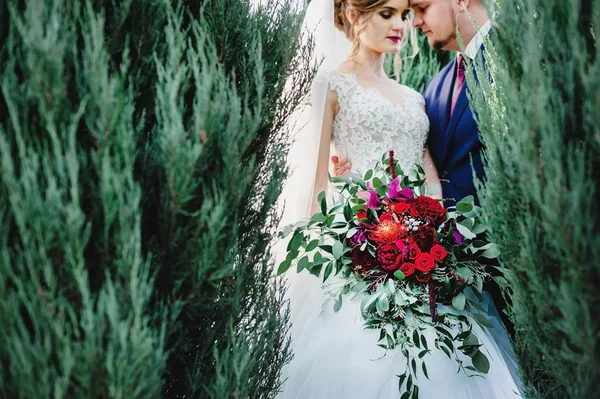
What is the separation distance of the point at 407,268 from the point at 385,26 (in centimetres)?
204

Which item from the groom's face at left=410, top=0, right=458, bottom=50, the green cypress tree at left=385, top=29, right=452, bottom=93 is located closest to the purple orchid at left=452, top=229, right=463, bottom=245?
the groom's face at left=410, top=0, right=458, bottom=50

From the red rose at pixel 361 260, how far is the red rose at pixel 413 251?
0.20 metres

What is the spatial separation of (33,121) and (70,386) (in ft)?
2.76

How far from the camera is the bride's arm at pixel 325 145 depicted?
3448 millimetres

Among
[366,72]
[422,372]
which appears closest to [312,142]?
[366,72]

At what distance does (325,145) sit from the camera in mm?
3551

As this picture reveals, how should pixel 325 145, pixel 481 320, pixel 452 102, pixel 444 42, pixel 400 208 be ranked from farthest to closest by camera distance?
1. pixel 444 42
2. pixel 452 102
3. pixel 325 145
4. pixel 400 208
5. pixel 481 320

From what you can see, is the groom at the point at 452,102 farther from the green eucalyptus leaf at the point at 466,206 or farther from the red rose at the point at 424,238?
the red rose at the point at 424,238

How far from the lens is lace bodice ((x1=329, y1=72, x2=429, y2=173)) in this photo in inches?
143

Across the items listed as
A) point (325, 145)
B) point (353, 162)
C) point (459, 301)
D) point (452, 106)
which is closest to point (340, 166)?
point (353, 162)

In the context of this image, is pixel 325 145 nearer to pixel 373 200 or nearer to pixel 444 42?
pixel 373 200

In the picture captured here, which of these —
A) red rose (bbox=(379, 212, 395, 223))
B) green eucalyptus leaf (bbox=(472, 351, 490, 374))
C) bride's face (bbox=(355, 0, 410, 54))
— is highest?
bride's face (bbox=(355, 0, 410, 54))

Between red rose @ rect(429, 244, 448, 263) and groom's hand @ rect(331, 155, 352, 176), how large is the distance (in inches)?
49.6

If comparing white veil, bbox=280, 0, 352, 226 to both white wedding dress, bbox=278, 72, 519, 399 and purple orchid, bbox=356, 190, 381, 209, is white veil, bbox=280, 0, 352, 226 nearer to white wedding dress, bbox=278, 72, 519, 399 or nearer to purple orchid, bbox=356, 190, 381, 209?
white wedding dress, bbox=278, 72, 519, 399
